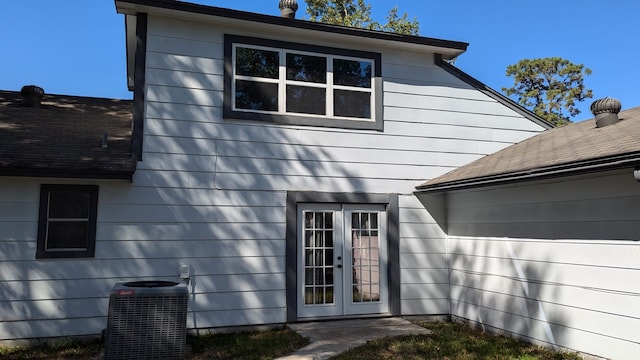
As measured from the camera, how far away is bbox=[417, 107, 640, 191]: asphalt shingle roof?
5.04 m

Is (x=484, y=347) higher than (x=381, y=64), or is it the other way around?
(x=381, y=64)

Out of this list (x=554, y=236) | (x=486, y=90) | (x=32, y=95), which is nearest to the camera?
(x=554, y=236)

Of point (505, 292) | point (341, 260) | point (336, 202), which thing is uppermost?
point (336, 202)

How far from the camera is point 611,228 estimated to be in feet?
17.5

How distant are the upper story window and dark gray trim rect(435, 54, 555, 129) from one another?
1399mm

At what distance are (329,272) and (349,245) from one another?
585 mm

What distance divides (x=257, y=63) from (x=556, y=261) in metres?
5.48

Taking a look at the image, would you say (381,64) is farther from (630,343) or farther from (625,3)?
(625,3)

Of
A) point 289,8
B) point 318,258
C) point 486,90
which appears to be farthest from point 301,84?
point 486,90

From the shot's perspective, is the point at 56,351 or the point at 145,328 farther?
the point at 56,351

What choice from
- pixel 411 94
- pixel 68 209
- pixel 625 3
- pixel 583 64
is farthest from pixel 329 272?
pixel 583 64

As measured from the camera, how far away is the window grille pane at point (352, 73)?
26.6 ft

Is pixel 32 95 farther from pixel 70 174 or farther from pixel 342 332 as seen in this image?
pixel 342 332

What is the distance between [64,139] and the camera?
7172 millimetres
